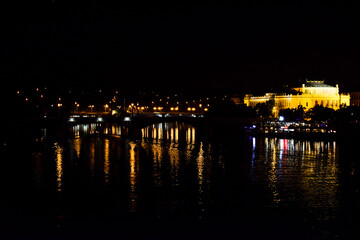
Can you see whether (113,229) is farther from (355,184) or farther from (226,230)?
(355,184)

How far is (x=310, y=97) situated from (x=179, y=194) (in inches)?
2733

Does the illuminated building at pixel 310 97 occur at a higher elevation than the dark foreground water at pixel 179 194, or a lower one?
higher

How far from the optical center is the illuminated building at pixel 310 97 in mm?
84062

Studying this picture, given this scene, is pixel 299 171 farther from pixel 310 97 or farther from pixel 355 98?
pixel 355 98

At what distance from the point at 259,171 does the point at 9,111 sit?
2557cm

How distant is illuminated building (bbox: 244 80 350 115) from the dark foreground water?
173ft

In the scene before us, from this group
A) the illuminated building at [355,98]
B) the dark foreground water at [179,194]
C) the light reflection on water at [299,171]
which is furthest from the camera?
the illuminated building at [355,98]

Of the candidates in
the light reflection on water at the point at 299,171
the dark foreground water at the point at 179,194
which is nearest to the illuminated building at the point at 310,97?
the light reflection on water at the point at 299,171

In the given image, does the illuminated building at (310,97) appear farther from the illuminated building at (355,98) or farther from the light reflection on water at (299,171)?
the light reflection on water at (299,171)

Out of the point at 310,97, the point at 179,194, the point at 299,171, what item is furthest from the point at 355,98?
the point at 179,194

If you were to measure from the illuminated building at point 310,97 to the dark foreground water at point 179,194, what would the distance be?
52.7 m

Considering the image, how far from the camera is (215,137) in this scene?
4469 cm

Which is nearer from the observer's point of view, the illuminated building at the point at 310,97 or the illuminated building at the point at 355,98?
the illuminated building at the point at 310,97

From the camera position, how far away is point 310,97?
8425cm
